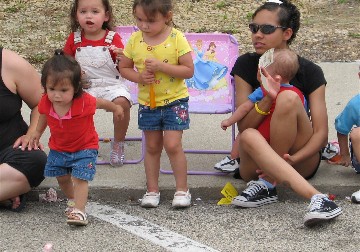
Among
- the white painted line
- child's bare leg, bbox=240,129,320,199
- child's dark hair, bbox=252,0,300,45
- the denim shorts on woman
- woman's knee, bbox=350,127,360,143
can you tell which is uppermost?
child's dark hair, bbox=252,0,300,45

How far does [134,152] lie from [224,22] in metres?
3.78

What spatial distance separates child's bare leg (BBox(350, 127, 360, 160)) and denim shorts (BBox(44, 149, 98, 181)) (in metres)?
1.50

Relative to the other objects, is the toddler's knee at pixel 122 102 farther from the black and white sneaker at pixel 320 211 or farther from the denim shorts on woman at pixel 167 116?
the black and white sneaker at pixel 320 211

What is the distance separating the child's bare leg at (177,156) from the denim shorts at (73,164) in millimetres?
444

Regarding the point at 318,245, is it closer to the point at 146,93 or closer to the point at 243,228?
the point at 243,228

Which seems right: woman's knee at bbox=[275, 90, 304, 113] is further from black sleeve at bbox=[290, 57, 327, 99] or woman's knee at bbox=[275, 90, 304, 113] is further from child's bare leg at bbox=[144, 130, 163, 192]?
child's bare leg at bbox=[144, 130, 163, 192]

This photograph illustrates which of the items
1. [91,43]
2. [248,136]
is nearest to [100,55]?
[91,43]

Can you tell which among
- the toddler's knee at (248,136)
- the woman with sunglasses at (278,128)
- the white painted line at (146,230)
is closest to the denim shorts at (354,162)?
the woman with sunglasses at (278,128)

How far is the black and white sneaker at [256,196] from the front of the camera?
448 centimetres

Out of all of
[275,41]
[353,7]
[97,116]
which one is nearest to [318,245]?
[275,41]

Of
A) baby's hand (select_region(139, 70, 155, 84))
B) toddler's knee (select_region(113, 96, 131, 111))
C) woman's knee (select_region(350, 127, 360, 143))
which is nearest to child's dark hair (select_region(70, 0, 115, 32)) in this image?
toddler's knee (select_region(113, 96, 131, 111))

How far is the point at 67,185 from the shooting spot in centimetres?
446

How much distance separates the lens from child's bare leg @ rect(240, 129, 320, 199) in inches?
169

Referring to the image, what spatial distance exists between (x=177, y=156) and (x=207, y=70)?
3.61 ft
